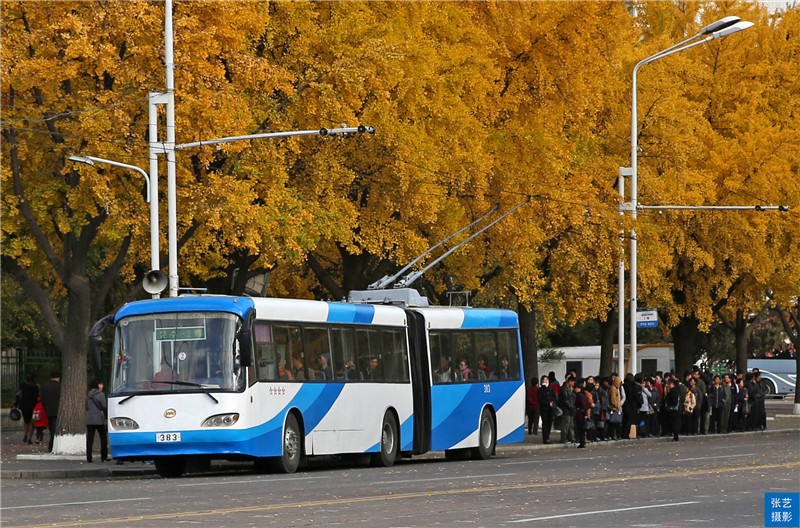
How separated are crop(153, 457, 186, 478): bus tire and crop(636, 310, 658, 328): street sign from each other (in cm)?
1875

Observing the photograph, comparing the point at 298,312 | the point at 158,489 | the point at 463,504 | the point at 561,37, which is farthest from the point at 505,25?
the point at 463,504

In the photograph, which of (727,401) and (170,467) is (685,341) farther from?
(170,467)

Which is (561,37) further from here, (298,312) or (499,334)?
(298,312)

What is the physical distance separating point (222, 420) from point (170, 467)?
7.23 ft

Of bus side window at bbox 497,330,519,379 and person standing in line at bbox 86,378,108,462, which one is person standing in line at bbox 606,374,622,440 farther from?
person standing in line at bbox 86,378,108,462

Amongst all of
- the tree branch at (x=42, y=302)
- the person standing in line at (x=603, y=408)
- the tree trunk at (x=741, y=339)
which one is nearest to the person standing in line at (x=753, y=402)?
the tree trunk at (x=741, y=339)

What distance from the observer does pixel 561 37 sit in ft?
122

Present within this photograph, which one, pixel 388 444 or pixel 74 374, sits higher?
pixel 74 374

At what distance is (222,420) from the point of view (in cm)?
2369

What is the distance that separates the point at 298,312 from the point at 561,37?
1400 centimetres

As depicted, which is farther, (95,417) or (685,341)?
(685,341)

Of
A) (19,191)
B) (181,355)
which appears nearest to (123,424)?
(181,355)

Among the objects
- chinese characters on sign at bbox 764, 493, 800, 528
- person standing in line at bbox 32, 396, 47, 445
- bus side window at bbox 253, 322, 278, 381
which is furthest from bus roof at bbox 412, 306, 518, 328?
chinese characters on sign at bbox 764, 493, 800, 528

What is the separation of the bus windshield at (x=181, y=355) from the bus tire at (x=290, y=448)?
1662 millimetres
